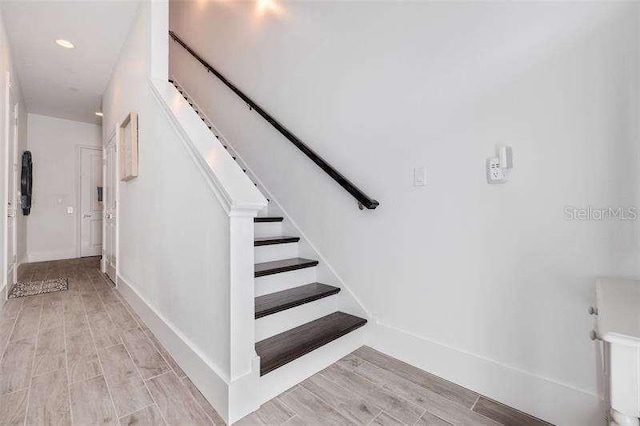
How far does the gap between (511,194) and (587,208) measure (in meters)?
0.28

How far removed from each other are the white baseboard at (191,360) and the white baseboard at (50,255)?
448 cm

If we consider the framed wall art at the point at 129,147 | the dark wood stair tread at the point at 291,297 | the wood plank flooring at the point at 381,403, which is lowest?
the wood plank flooring at the point at 381,403

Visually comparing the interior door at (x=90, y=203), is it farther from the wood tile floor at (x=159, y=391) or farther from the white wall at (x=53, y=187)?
the wood tile floor at (x=159, y=391)

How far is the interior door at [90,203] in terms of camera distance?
575 centimetres

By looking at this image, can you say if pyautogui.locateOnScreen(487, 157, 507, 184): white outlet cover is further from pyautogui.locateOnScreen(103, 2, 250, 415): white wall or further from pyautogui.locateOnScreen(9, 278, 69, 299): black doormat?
pyautogui.locateOnScreen(9, 278, 69, 299): black doormat

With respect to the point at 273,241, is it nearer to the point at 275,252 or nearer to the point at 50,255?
the point at 275,252

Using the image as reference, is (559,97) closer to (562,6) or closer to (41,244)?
(562,6)

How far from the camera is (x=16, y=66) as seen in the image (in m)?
3.64

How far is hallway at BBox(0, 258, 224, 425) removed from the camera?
133 centimetres

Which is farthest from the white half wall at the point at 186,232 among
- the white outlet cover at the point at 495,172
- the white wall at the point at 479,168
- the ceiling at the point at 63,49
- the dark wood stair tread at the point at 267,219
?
the white outlet cover at the point at 495,172

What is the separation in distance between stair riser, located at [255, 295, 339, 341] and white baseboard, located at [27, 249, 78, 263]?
5.83 metres

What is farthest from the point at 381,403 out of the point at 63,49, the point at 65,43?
the point at 63,49

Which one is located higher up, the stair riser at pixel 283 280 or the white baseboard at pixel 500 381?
the stair riser at pixel 283 280

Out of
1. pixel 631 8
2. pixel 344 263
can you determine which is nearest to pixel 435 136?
pixel 631 8
